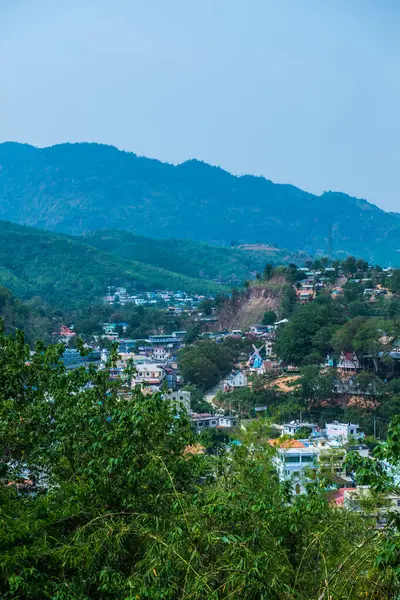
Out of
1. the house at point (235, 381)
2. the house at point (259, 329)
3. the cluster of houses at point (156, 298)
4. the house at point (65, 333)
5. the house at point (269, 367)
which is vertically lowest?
the house at point (235, 381)

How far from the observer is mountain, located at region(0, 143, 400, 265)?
142000 millimetres

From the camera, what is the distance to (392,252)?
137 m

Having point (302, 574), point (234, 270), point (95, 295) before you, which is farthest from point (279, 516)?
point (234, 270)

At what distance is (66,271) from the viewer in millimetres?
62031

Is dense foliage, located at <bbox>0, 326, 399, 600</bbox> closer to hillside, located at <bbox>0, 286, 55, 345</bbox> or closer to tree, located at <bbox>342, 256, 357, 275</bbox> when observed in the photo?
hillside, located at <bbox>0, 286, 55, 345</bbox>

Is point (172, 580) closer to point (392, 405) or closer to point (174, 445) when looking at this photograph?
point (174, 445)

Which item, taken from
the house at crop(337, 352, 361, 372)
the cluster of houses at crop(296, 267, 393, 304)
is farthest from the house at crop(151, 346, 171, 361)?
the house at crop(337, 352, 361, 372)

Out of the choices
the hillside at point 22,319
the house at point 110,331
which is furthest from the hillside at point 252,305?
the hillside at point 22,319

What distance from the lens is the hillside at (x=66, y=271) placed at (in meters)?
58.4

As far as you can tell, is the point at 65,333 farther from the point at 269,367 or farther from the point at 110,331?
the point at 269,367

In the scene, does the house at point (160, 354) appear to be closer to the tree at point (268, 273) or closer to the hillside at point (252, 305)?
the hillside at point (252, 305)

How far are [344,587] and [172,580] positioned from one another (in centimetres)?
77

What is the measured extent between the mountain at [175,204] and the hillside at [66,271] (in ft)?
218

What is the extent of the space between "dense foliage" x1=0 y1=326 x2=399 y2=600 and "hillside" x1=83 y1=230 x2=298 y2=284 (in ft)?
227
